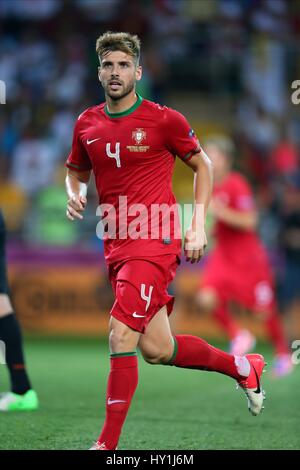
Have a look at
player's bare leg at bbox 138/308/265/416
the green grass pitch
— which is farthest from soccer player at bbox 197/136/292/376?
player's bare leg at bbox 138/308/265/416

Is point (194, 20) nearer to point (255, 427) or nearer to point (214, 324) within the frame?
point (214, 324)

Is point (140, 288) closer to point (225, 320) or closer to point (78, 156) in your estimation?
point (78, 156)

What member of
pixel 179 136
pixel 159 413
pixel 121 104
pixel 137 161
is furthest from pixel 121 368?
pixel 159 413

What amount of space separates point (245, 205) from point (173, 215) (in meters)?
4.13

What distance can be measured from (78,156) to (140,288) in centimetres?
90

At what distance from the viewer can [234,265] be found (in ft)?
31.8

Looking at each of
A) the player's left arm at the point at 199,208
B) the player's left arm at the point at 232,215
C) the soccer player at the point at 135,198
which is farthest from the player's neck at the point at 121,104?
the player's left arm at the point at 232,215

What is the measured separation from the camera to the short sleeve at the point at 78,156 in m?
5.43

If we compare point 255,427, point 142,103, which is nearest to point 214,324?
point 255,427

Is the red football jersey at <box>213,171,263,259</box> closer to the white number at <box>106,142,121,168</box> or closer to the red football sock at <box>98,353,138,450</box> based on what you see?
the white number at <box>106,142,121,168</box>

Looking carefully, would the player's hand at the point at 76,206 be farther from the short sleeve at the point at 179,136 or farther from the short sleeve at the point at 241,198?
the short sleeve at the point at 241,198

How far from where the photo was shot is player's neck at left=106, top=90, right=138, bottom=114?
5234mm

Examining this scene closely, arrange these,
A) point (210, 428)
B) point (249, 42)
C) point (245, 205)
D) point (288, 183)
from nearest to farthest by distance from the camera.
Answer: point (210, 428) → point (245, 205) → point (288, 183) → point (249, 42)

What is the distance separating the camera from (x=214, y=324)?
40.4 feet
